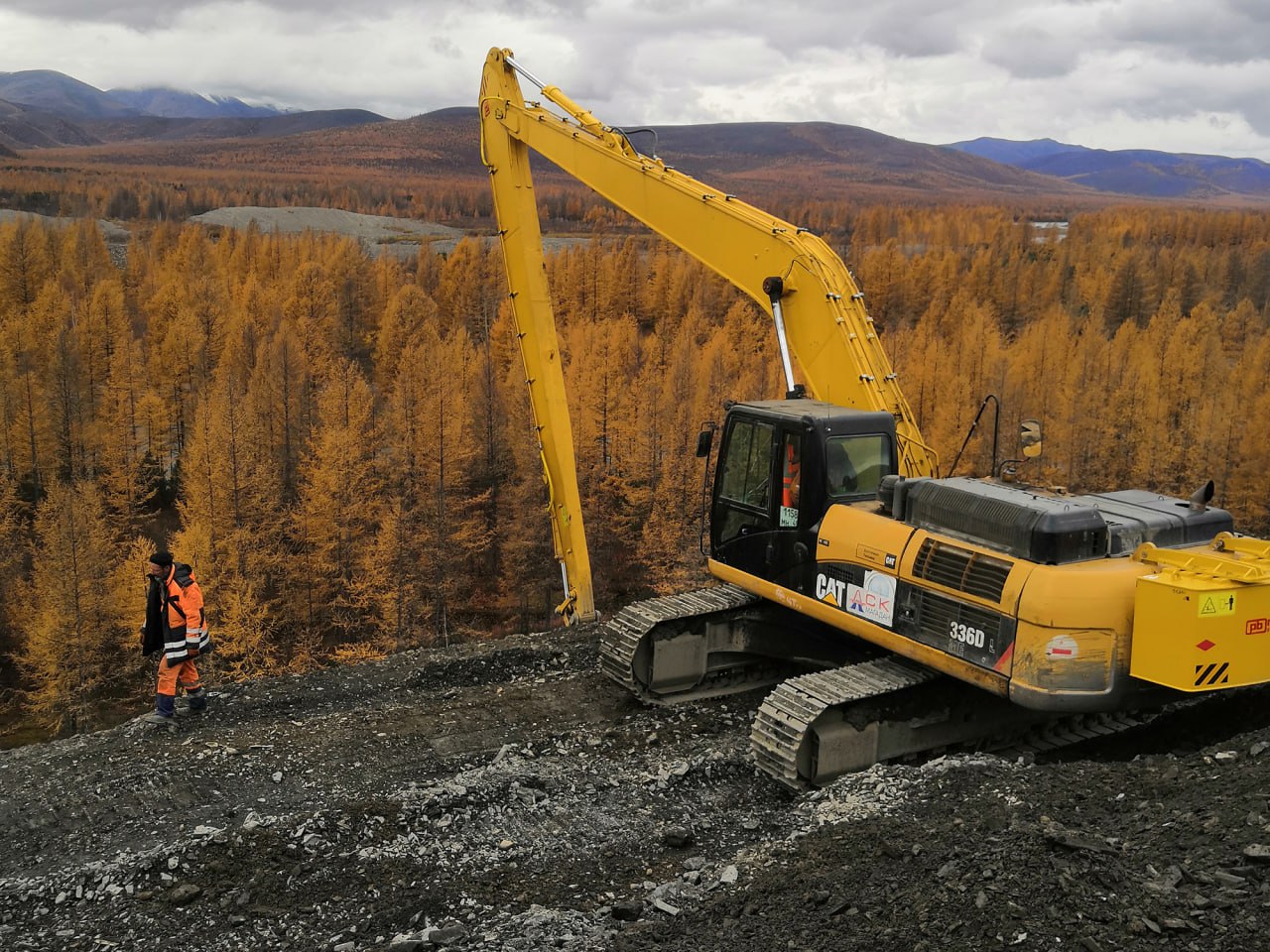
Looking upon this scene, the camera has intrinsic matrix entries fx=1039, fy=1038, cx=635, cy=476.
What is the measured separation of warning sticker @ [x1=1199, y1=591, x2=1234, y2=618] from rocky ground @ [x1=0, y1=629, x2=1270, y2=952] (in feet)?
3.35

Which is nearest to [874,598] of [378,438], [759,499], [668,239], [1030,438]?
[759,499]

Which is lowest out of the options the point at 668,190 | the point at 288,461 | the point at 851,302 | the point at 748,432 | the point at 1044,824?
the point at 288,461

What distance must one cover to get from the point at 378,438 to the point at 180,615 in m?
25.5

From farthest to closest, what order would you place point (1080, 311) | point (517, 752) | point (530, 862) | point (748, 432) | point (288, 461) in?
1. point (1080, 311)
2. point (288, 461)
3. point (748, 432)
4. point (517, 752)
5. point (530, 862)

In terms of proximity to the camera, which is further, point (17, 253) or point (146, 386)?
point (17, 253)

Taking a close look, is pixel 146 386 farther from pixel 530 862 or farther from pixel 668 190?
pixel 530 862

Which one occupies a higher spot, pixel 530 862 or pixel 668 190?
pixel 668 190

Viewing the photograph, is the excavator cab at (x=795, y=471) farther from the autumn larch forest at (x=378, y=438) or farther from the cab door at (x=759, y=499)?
the autumn larch forest at (x=378, y=438)

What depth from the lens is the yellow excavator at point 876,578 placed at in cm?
752

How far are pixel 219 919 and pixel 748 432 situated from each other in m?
6.13

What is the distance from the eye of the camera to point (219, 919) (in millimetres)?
6598

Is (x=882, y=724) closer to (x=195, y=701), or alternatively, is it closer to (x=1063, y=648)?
(x=1063, y=648)

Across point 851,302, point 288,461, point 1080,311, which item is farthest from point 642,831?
point 1080,311

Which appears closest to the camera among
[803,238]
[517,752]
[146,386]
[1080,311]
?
[517,752]
